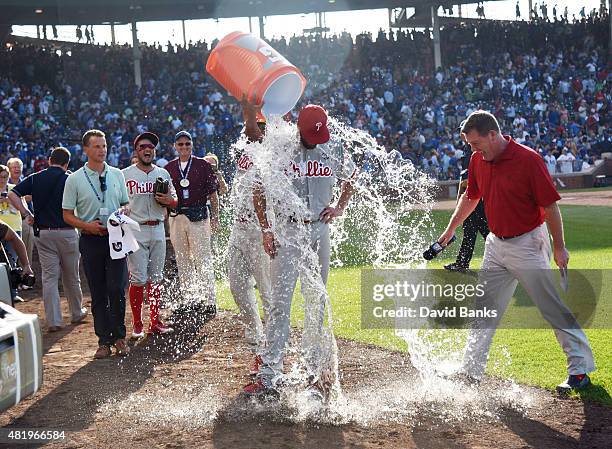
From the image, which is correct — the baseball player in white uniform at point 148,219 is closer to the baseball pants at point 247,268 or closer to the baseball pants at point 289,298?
the baseball pants at point 247,268

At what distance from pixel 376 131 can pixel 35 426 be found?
28437mm

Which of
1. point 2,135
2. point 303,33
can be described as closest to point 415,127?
point 303,33

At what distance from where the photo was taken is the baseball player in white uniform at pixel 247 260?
20.2ft

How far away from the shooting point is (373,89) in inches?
1403

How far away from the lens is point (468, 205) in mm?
6238

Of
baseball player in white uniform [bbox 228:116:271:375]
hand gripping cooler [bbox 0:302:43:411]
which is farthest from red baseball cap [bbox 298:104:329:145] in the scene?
hand gripping cooler [bbox 0:302:43:411]

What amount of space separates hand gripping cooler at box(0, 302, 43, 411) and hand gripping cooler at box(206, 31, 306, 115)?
2558mm

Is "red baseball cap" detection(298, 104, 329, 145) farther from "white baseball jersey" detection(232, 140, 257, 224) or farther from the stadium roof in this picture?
the stadium roof

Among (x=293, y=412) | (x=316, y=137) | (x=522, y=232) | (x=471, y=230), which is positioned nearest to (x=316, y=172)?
(x=316, y=137)

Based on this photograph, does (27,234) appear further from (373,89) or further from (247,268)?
(373,89)

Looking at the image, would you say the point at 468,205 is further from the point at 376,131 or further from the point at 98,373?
the point at 376,131

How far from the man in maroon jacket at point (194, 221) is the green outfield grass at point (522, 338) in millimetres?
577

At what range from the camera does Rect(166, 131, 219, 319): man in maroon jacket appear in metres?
9.34

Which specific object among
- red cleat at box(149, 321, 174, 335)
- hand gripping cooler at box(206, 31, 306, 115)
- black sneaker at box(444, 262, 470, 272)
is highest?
hand gripping cooler at box(206, 31, 306, 115)
